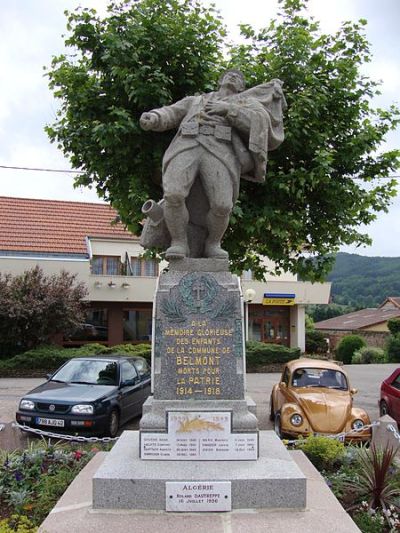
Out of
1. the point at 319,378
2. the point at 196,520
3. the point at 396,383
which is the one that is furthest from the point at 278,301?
the point at 196,520

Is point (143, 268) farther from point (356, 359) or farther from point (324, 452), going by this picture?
point (324, 452)

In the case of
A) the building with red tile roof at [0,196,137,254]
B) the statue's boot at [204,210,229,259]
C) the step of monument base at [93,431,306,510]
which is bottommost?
the step of monument base at [93,431,306,510]

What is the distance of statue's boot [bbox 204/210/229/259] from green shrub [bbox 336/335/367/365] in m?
24.1

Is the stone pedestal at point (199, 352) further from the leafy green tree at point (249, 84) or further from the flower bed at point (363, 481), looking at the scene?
the leafy green tree at point (249, 84)

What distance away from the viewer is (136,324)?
2450 centimetres

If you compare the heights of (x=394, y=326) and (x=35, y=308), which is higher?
(x=35, y=308)

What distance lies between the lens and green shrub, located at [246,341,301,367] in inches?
819

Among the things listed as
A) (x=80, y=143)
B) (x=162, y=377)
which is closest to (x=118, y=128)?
(x=80, y=143)

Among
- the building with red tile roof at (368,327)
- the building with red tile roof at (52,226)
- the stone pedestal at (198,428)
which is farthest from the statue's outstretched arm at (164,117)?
the building with red tile roof at (368,327)

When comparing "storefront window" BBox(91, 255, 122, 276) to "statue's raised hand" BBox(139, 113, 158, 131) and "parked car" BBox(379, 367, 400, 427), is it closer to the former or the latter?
"parked car" BBox(379, 367, 400, 427)

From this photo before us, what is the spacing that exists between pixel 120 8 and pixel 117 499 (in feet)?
23.1

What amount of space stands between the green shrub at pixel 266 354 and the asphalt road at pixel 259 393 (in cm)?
105

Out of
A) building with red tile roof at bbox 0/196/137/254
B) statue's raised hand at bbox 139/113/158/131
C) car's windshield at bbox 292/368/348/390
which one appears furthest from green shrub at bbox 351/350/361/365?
statue's raised hand at bbox 139/113/158/131

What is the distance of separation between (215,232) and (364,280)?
308ft
